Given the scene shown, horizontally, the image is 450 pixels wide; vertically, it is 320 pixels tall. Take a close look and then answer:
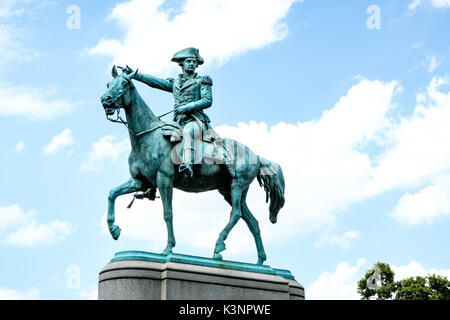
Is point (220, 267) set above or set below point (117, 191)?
below

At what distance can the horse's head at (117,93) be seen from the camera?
13430 mm

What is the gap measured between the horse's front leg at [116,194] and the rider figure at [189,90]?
4.87 ft

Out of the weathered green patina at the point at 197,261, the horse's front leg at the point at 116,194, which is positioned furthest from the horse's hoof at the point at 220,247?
the horse's front leg at the point at 116,194

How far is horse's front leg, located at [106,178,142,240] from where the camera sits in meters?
13.6

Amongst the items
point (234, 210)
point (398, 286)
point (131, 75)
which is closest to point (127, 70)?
point (131, 75)

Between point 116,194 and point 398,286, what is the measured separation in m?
32.3

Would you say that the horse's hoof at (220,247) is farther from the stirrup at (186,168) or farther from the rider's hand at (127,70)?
the rider's hand at (127,70)

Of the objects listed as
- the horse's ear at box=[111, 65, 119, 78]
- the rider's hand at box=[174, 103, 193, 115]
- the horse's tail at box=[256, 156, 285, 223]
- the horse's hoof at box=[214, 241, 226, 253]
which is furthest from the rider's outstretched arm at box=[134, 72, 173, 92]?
the horse's hoof at box=[214, 241, 226, 253]
